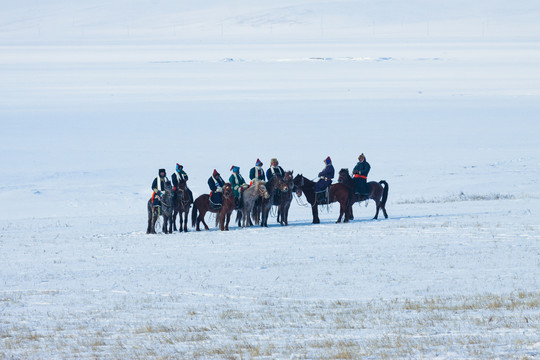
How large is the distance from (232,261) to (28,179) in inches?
812

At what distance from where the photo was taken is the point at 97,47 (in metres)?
173

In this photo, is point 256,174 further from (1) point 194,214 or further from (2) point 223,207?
(1) point 194,214

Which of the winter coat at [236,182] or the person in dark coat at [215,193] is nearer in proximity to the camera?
the person in dark coat at [215,193]

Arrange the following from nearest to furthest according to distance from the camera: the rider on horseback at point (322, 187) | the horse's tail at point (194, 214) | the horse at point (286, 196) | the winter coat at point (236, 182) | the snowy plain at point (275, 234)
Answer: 1. the snowy plain at point (275, 234)
2. the horse at point (286, 196)
3. the winter coat at point (236, 182)
4. the horse's tail at point (194, 214)
5. the rider on horseback at point (322, 187)

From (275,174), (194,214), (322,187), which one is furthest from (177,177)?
(322,187)

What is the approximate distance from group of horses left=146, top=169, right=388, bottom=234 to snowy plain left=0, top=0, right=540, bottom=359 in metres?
0.65

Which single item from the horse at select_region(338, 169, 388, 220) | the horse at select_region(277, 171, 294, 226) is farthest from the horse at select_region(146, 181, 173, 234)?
the horse at select_region(338, 169, 388, 220)

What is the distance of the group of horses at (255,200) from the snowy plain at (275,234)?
25.4 inches

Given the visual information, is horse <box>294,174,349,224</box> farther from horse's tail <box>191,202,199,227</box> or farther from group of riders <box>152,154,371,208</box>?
horse's tail <box>191,202,199,227</box>

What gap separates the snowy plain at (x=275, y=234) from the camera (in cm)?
1060

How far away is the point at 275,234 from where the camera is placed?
20.0 m

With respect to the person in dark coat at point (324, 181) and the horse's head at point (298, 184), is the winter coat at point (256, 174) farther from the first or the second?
the person in dark coat at point (324, 181)

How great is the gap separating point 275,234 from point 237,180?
2260 millimetres

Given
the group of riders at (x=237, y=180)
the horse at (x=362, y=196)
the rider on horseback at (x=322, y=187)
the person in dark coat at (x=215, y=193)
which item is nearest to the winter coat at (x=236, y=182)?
the group of riders at (x=237, y=180)
